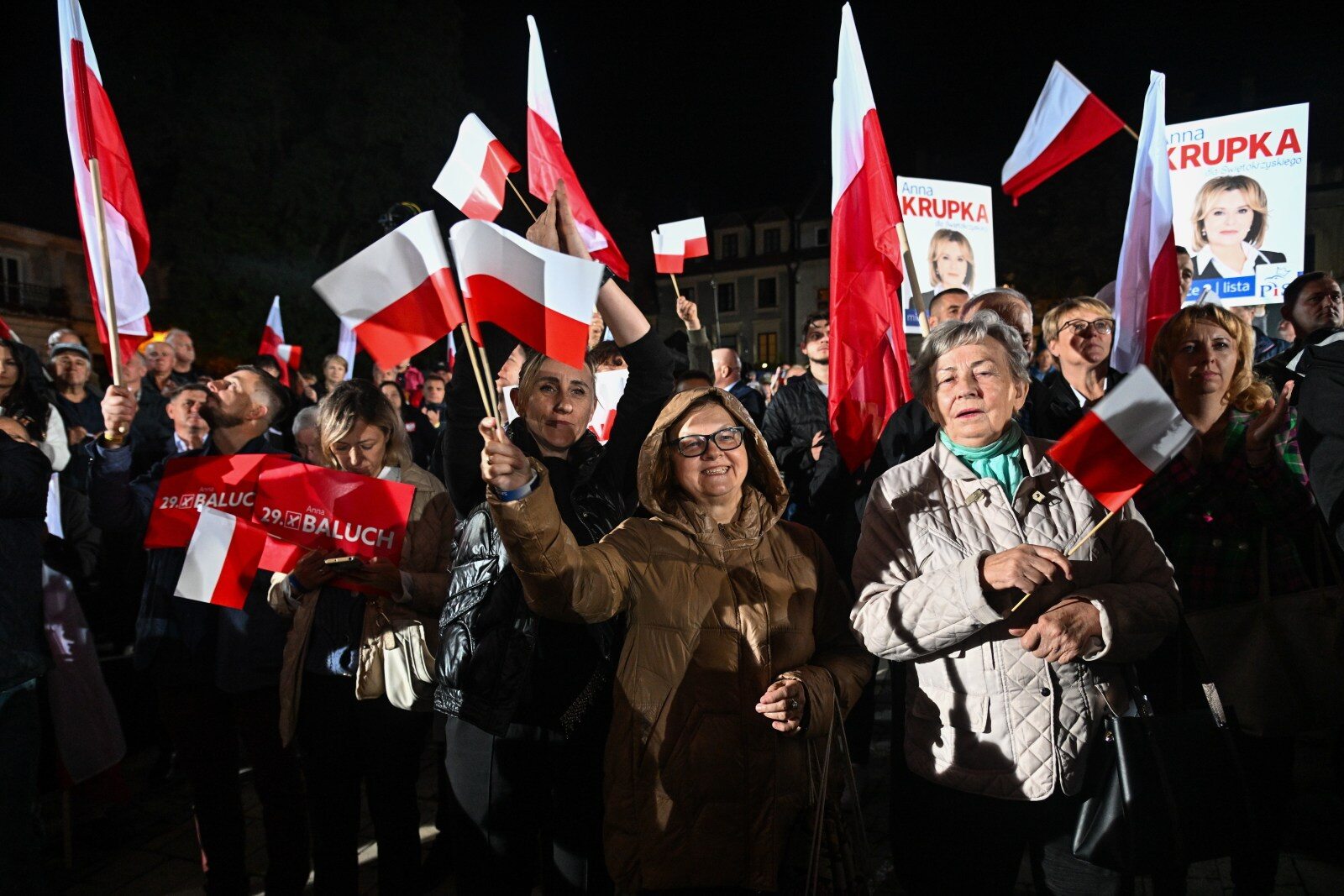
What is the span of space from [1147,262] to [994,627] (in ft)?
9.68

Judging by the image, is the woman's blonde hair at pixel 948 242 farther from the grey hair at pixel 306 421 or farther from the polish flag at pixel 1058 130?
the grey hair at pixel 306 421

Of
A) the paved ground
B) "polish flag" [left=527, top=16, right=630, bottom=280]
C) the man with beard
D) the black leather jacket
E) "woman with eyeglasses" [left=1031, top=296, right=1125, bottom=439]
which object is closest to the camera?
the black leather jacket

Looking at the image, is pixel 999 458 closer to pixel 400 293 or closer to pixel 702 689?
pixel 702 689

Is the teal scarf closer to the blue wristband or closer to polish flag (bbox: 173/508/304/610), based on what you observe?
the blue wristband

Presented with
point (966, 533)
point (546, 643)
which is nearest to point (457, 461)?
point (546, 643)

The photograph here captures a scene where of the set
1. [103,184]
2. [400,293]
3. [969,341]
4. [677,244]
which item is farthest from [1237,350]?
[677,244]

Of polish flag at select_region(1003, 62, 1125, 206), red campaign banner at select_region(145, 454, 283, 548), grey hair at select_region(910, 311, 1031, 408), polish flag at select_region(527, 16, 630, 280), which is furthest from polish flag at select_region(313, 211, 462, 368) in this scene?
polish flag at select_region(1003, 62, 1125, 206)

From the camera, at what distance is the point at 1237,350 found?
9.58 feet

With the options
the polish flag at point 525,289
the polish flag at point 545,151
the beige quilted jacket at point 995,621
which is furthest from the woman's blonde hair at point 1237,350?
the polish flag at point 545,151

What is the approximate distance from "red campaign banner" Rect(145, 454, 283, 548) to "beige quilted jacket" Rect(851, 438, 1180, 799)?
236cm

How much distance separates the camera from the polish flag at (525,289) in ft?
7.13

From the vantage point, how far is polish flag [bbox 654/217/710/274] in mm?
7754

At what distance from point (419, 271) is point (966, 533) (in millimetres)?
1684

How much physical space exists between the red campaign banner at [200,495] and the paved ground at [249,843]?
5.37 ft
